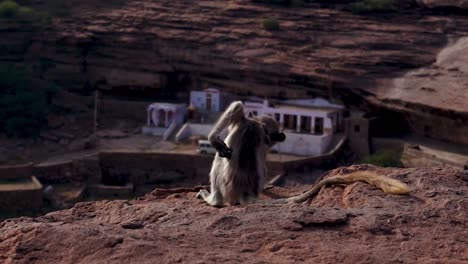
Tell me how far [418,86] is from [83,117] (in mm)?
11360

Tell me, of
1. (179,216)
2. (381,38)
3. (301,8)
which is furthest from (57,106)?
(179,216)

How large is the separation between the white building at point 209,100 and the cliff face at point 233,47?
0.54m

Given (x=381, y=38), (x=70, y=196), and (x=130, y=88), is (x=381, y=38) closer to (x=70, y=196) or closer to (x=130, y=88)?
(x=130, y=88)

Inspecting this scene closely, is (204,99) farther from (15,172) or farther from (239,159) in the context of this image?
(239,159)

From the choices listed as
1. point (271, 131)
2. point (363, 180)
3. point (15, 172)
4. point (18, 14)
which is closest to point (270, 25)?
point (18, 14)

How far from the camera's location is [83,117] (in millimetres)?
29422

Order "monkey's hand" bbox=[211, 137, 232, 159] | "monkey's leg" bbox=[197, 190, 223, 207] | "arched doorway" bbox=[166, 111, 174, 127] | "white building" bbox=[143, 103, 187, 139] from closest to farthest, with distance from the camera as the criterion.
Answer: "monkey's leg" bbox=[197, 190, 223, 207] < "monkey's hand" bbox=[211, 137, 232, 159] < "white building" bbox=[143, 103, 187, 139] < "arched doorway" bbox=[166, 111, 174, 127]

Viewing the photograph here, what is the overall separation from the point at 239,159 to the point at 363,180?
4.99 feet

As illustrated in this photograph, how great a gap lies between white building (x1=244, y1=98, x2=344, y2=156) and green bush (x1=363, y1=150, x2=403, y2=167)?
1.68m

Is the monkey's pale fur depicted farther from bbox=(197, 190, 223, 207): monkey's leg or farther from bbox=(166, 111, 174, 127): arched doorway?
bbox=(166, 111, 174, 127): arched doorway

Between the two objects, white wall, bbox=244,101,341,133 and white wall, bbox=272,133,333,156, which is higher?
white wall, bbox=244,101,341,133

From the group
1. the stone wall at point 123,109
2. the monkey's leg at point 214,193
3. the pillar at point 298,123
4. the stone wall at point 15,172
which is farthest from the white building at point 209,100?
the monkey's leg at point 214,193

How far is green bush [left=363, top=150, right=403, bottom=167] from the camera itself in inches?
896

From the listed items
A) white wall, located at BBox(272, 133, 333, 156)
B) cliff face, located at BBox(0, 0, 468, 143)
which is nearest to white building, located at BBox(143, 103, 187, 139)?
cliff face, located at BBox(0, 0, 468, 143)
